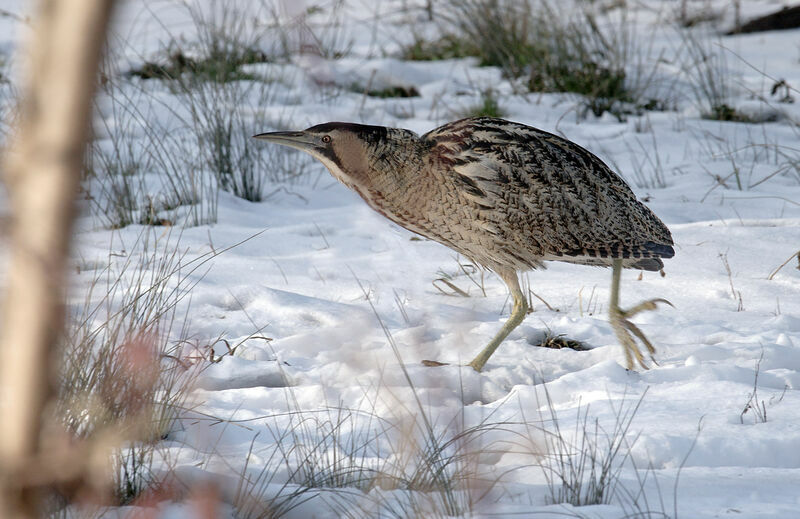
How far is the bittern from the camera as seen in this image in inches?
117

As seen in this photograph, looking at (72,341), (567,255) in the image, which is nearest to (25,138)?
(72,341)

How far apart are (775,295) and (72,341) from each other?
261 cm

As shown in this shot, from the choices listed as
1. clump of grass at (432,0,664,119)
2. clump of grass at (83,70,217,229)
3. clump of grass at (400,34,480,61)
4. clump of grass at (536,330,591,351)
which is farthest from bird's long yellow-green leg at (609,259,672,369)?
clump of grass at (400,34,480,61)

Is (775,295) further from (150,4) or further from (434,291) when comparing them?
(150,4)

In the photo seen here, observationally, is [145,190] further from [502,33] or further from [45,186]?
[45,186]

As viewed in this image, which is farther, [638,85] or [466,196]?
[638,85]

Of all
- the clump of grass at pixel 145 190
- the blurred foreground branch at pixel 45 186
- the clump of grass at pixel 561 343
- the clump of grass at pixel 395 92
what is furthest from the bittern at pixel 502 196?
the clump of grass at pixel 395 92

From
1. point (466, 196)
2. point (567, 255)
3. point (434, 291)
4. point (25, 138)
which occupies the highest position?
point (25, 138)

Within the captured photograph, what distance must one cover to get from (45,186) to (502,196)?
236 centimetres

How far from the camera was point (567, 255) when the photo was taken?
3.11 metres

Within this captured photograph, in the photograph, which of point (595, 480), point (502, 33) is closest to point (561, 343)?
point (595, 480)

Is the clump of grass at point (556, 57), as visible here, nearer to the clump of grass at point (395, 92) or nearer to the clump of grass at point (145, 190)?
the clump of grass at point (395, 92)

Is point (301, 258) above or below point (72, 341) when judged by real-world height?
below

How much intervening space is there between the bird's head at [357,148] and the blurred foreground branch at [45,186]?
7.64ft
